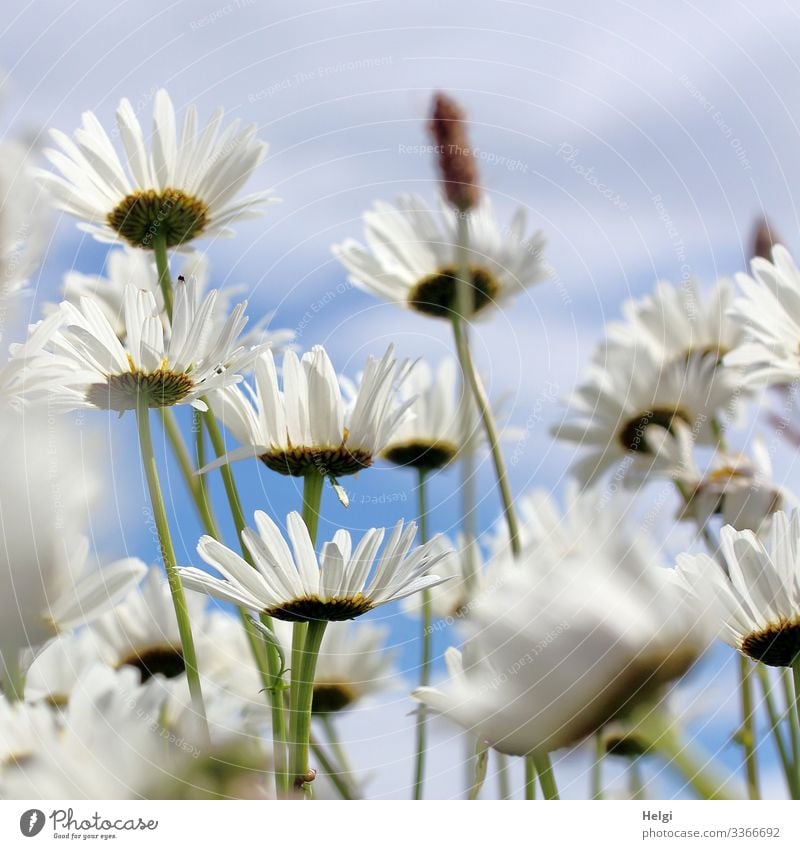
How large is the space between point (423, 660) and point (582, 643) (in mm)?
171

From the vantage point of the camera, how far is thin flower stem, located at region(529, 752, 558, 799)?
28 cm

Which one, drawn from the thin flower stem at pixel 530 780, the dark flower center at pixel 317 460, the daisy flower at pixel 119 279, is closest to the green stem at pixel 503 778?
the thin flower stem at pixel 530 780

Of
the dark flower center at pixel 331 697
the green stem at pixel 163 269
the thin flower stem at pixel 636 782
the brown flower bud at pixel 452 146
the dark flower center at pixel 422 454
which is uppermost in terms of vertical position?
the brown flower bud at pixel 452 146

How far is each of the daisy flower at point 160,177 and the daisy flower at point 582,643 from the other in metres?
0.23

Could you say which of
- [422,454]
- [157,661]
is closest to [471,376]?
[422,454]

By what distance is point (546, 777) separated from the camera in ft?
0.96

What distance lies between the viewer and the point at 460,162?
37 cm

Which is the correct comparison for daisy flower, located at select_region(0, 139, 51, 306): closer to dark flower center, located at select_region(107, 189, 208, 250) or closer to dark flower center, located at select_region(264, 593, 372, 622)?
dark flower center, located at select_region(107, 189, 208, 250)

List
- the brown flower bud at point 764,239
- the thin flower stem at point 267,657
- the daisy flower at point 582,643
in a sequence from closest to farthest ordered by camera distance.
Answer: the daisy flower at point 582,643
the thin flower stem at point 267,657
the brown flower bud at point 764,239

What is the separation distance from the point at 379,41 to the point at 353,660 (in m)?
0.29

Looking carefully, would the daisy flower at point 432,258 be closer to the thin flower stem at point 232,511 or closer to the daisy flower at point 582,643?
the thin flower stem at point 232,511

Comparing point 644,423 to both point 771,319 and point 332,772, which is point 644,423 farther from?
point 332,772

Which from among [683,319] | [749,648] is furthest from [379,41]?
[749,648]

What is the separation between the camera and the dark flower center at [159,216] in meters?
0.37
